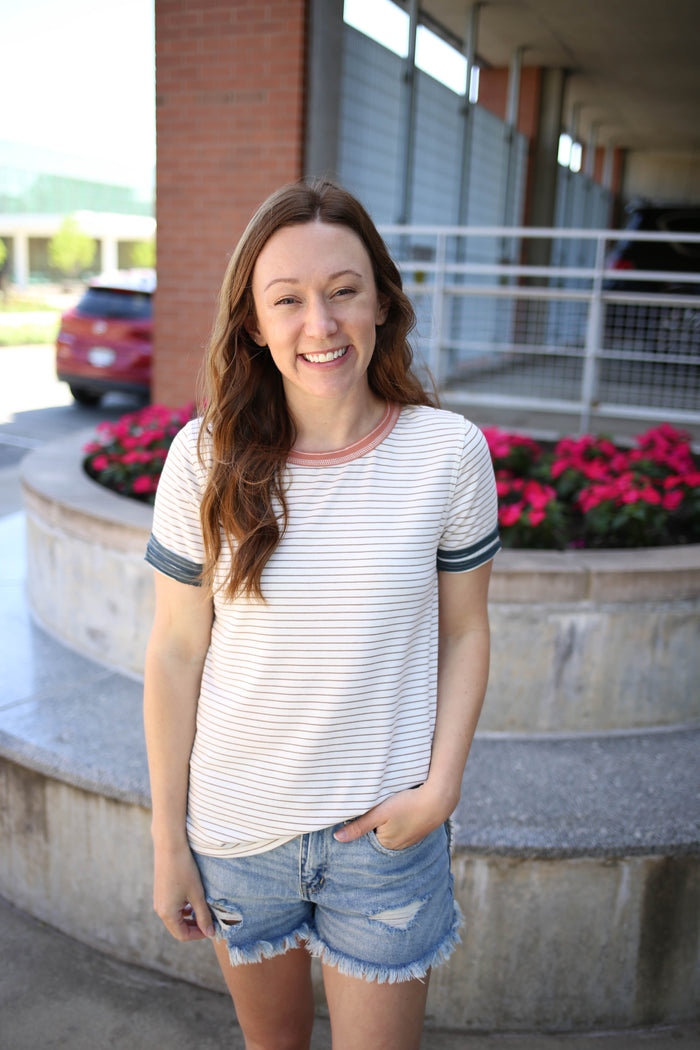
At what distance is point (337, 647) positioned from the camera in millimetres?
1413

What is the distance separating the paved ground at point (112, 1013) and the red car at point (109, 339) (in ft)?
30.5

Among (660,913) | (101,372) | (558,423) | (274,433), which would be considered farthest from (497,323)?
(274,433)

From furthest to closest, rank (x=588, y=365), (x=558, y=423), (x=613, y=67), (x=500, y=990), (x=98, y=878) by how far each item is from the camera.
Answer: (x=613, y=67), (x=558, y=423), (x=588, y=365), (x=98, y=878), (x=500, y=990)

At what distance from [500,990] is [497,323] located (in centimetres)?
802

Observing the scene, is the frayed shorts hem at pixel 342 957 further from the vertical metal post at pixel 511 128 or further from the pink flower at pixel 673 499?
the vertical metal post at pixel 511 128

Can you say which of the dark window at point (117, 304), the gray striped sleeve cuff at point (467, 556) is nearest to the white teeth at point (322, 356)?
the gray striped sleeve cuff at point (467, 556)

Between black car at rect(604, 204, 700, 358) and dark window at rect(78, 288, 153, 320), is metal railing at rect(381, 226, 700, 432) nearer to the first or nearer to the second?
black car at rect(604, 204, 700, 358)

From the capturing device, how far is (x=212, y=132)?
240 inches

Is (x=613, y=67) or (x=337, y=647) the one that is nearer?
(x=337, y=647)

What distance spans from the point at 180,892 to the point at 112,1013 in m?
1.29

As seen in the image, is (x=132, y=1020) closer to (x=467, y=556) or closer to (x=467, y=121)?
(x=467, y=556)

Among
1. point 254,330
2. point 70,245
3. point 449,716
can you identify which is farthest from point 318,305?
point 70,245

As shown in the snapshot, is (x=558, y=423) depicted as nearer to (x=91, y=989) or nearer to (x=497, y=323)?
(x=497, y=323)

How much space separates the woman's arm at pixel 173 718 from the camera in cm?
149
